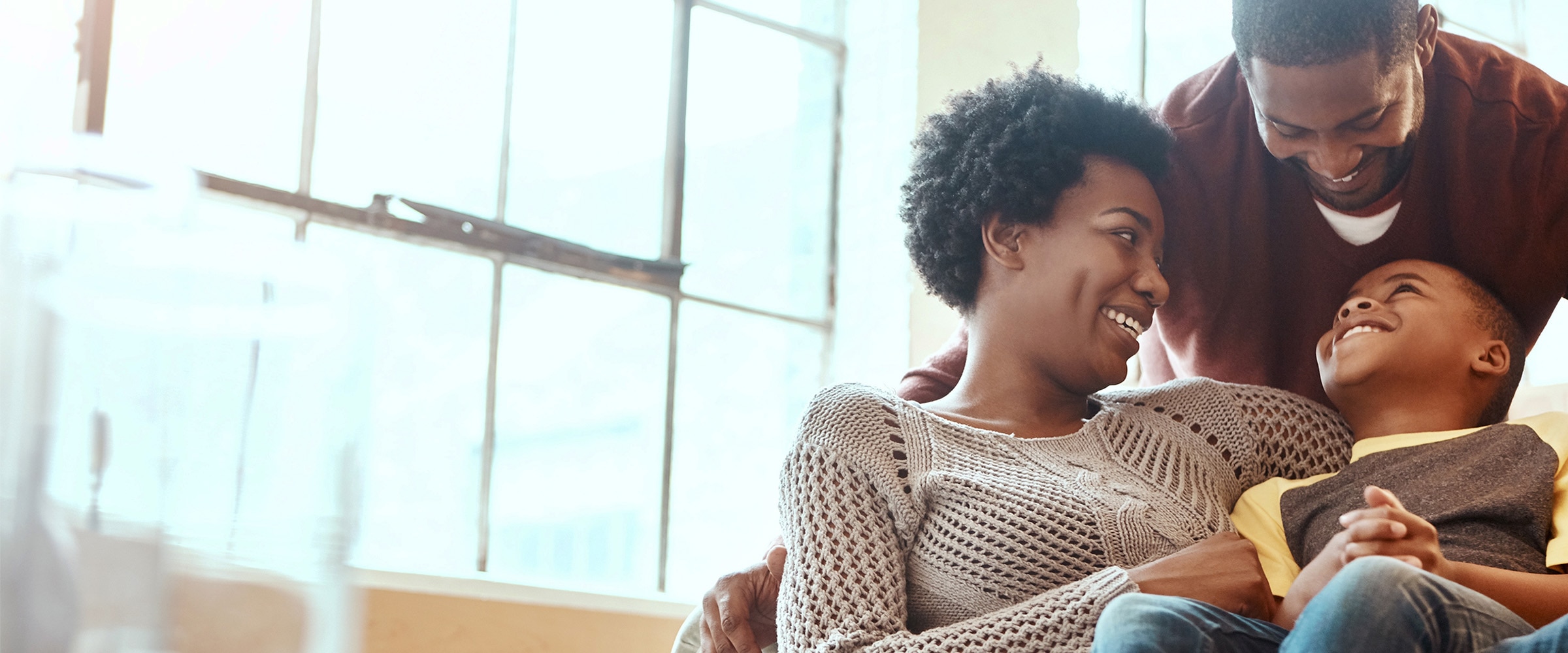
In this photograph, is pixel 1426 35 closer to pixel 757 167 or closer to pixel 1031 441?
pixel 1031 441

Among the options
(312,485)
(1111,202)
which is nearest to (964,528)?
(1111,202)

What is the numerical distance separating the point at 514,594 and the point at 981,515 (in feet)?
4.39

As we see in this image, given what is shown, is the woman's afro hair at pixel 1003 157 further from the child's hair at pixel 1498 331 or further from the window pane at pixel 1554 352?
the window pane at pixel 1554 352

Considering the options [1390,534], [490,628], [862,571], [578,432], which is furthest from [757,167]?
[1390,534]

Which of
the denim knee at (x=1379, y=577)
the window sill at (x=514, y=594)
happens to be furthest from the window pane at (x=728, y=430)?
the denim knee at (x=1379, y=577)

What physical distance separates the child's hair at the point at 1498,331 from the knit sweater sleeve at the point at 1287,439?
0.17 m

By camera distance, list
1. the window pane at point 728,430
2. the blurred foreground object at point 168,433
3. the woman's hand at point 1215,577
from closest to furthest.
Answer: the blurred foreground object at point 168,433 < the woman's hand at point 1215,577 < the window pane at point 728,430

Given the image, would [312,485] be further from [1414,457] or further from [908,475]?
[1414,457]

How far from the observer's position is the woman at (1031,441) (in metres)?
1.44

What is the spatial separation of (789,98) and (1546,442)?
2.52 meters

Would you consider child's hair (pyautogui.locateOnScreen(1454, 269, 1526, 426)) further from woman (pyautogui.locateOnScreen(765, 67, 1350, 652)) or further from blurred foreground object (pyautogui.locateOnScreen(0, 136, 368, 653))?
blurred foreground object (pyautogui.locateOnScreen(0, 136, 368, 653))

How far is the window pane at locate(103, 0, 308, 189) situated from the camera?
8.11ft

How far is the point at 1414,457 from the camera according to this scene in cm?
153

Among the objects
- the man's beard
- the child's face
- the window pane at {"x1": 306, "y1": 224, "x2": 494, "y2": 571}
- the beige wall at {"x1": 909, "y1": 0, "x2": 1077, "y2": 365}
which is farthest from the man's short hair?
the beige wall at {"x1": 909, "y1": 0, "x2": 1077, "y2": 365}
